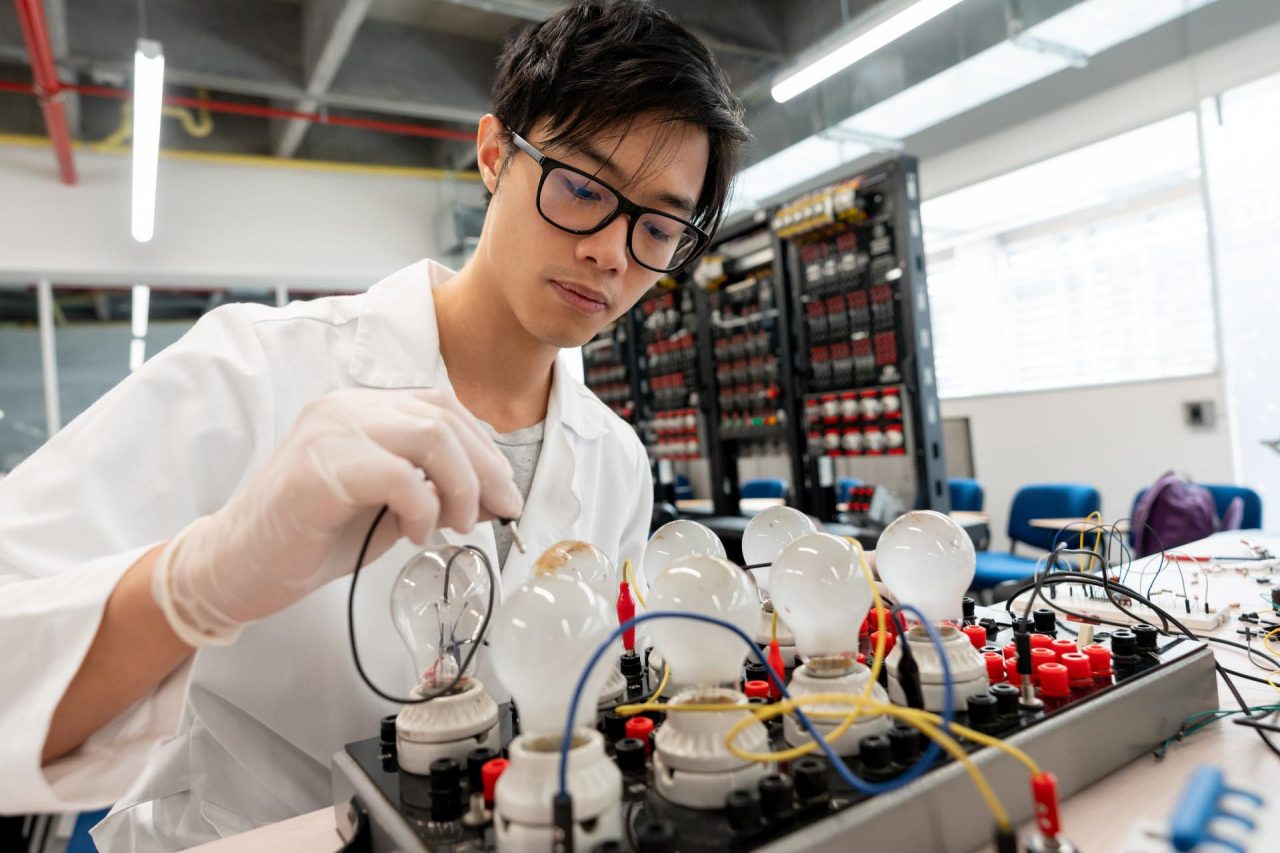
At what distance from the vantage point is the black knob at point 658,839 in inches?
20.7

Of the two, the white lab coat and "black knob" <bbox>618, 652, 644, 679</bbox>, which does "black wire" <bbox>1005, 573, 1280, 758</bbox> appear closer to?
"black knob" <bbox>618, 652, 644, 679</bbox>

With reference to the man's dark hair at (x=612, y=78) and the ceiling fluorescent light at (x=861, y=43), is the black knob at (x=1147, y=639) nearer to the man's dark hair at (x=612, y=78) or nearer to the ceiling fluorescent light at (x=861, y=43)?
the man's dark hair at (x=612, y=78)

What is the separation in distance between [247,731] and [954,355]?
6.19 meters

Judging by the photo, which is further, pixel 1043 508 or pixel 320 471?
pixel 1043 508

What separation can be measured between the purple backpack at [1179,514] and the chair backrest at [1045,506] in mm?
839

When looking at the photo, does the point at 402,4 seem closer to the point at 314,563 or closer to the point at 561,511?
the point at 561,511

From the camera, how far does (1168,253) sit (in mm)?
4840

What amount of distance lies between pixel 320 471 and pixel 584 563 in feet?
1.04

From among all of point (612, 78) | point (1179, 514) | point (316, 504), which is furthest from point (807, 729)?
point (1179, 514)

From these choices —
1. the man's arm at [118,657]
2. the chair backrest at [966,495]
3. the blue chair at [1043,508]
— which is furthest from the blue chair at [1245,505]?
the man's arm at [118,657]

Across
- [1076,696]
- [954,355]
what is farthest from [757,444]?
[1076,696]

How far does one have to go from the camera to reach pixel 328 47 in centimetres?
450

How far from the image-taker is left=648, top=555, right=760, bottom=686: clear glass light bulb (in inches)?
27.0

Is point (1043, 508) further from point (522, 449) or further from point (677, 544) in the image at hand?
point (677, 544)
